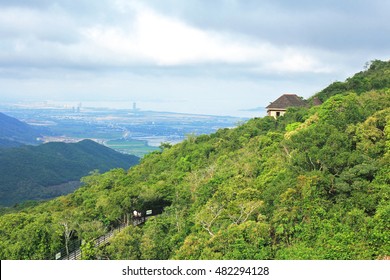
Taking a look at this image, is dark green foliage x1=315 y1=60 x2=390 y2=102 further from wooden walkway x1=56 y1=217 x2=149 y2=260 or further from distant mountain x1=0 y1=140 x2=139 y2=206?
distant mountain x1=0 y1=140 x2=139 y2=206

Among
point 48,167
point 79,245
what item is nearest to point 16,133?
point 48,167

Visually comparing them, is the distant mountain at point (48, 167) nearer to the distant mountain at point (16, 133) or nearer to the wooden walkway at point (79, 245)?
the wooden walkway at point (79, 245)

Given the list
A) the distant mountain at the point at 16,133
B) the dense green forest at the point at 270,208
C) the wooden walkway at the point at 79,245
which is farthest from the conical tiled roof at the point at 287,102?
the distant mountain at the point at 16,133

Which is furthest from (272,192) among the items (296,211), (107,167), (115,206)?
(107,167)

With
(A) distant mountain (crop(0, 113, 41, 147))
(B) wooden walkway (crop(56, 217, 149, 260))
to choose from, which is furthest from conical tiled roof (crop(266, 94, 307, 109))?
(A) distant mountain (crop(0, 113, 41, 147))

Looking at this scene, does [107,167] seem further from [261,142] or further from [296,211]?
[296,211]

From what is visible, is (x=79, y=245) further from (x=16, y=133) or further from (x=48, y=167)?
(x=16, y=133)
